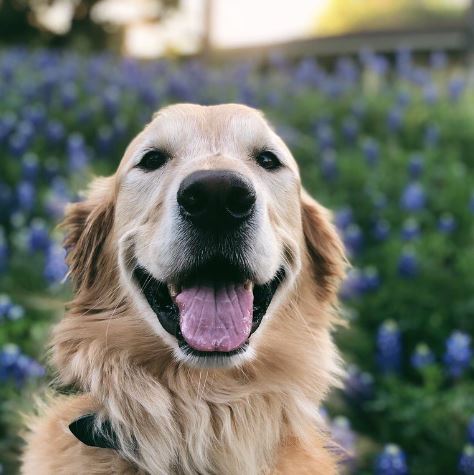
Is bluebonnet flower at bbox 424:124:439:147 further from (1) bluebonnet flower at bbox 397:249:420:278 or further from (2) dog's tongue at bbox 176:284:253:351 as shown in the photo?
(2) dog's tongue at bbox 176:284:253:351

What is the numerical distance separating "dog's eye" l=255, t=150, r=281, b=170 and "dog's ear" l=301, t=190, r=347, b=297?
0.24 m

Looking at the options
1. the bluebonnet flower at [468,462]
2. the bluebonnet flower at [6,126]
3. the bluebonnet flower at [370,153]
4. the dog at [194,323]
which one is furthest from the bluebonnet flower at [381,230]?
the bluebonnet flower at [6,126]

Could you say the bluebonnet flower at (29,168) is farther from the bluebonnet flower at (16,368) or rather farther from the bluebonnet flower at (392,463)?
the bluebonnet flower at (392,463)

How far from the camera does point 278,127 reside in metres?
6.41

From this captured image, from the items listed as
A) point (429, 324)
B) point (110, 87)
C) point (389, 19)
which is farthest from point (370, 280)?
point (389, 19)

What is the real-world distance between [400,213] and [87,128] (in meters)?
2.90

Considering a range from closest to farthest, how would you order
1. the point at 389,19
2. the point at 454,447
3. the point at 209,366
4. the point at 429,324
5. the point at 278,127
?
the point at 209,366 < the point at 454,447 < the point at 429,324 < the point at 278,127 < the point at 389,19

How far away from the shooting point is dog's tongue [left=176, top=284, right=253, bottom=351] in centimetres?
216

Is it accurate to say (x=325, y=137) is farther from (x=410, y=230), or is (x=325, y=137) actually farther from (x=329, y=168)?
(x=410, y=230)

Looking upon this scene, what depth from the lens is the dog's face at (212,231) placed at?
216 cm

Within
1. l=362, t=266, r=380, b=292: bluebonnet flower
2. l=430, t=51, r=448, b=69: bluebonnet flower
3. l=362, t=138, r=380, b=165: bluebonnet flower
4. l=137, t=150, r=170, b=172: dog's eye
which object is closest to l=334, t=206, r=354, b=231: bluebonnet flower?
l=362, t=266, r=380, b=292: bluebonnet flower

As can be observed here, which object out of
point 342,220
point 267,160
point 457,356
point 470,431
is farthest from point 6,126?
point 470,431

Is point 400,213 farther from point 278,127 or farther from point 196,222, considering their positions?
point 196,222

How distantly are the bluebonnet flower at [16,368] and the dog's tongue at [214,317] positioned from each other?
135 centimetres
